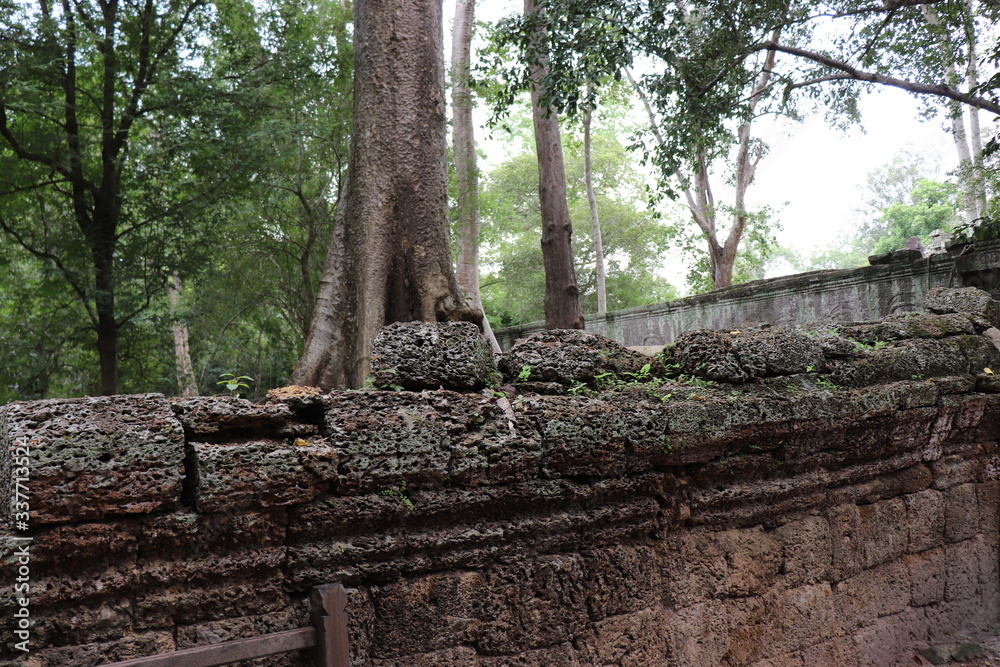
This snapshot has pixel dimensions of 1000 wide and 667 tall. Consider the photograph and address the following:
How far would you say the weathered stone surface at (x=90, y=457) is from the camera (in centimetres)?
192

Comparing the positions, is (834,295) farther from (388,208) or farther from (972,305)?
(388,208)

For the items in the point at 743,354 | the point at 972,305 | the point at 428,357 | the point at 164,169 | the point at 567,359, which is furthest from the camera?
the point at 164,169

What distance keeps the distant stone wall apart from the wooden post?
4.70 m

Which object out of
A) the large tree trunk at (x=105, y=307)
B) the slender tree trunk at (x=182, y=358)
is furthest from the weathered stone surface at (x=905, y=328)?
the slender tree trunk at (x=182, y=358)

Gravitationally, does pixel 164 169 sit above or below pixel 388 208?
above

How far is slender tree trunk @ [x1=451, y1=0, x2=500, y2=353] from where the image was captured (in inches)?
473

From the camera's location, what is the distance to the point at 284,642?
83.2 inches

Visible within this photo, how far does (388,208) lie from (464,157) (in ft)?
27.4

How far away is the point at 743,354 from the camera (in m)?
3.53

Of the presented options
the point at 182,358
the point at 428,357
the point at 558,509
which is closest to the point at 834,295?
the point at 558,509

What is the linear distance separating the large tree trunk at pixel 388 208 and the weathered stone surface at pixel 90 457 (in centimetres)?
220

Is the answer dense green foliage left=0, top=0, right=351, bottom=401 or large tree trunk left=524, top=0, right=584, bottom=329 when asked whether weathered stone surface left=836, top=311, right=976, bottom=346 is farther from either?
Result: dense green foliage left=0, top=0, right=351, bottom=401

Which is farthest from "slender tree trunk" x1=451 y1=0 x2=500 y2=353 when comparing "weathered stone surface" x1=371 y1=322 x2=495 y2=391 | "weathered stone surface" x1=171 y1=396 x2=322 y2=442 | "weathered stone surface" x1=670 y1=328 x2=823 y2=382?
"weathered stone surface" x1=171 y1=396 x2=322 y2=442

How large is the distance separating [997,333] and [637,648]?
4.09 metres
